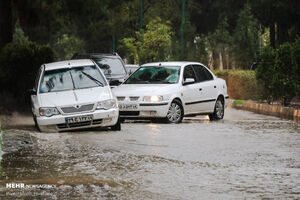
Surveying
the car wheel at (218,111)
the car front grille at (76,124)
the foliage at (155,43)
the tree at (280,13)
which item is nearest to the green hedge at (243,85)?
the car wheel at (218,111)

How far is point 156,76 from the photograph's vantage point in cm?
1867

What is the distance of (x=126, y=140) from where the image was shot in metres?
13.4

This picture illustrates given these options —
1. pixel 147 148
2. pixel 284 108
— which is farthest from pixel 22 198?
pixel 284 108

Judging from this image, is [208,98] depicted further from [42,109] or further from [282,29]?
[282,29]

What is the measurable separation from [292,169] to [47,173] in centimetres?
326

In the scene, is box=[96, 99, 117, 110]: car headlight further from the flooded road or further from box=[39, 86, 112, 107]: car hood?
the flooded road

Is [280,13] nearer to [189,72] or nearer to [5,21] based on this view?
[5,21]

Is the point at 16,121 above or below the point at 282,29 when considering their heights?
below

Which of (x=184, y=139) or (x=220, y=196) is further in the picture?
(x=184, y=139)

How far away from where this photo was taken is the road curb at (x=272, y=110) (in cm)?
2063

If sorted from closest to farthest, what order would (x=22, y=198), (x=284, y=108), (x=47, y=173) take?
(x=22, y=198), (x=47, y=173), (x=284, y=108)

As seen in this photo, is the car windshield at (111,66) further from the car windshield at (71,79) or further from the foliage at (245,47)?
the foliage at (245,47)

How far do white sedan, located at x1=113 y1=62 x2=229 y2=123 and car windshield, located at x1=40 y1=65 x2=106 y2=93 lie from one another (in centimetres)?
164

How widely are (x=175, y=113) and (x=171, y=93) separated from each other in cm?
52
